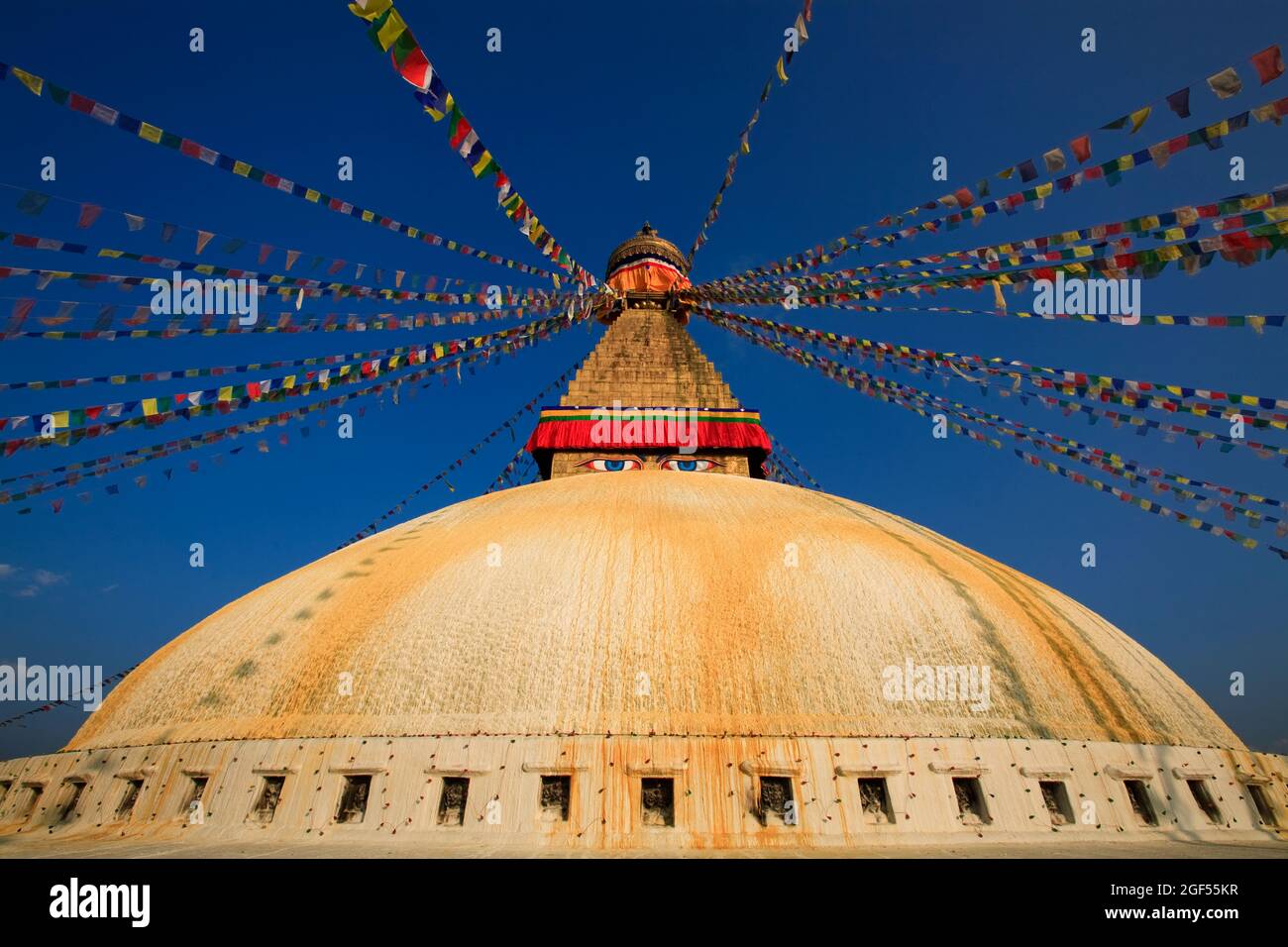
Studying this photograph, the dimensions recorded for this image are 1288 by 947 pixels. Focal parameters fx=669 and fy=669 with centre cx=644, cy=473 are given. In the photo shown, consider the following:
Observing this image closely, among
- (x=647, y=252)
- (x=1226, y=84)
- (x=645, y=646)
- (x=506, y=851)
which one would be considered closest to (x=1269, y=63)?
(x=1226, y=84)

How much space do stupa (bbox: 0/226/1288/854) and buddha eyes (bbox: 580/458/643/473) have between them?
16.3 ft

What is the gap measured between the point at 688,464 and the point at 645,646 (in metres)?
7.46

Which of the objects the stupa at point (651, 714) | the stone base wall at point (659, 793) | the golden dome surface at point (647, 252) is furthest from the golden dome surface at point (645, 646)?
the golden dome surface at point (647, 252)

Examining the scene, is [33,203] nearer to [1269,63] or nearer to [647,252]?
[1269,63]

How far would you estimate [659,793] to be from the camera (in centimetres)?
456

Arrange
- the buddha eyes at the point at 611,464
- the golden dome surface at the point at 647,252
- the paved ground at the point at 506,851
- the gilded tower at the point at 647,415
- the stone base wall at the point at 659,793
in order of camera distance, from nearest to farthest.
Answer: the paved ground at the point at 506,851
the stone base wall at the point at 659,793
the buddha eyes at the point at 611,464
the gilded tower at the point at 647,415
the golden dome surface at the point at 647,252

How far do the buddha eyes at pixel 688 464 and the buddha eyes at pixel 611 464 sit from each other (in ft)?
1.68

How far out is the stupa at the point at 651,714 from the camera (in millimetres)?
4551

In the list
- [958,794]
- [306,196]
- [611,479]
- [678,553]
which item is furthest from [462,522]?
[958,794]

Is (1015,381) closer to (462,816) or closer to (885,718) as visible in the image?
(885,718)

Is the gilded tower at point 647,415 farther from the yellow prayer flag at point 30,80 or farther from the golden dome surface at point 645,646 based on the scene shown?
the yellow prayer flag at point 30,80

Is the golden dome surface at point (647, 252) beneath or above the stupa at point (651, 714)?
above

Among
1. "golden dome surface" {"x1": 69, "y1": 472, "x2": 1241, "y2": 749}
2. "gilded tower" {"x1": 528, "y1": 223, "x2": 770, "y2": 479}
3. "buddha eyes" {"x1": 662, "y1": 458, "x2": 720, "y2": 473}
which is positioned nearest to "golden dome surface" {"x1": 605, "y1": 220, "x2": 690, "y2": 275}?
"gilded tower" {"x1": 528, "y1": 223, "x2": 770, "y2": 479}

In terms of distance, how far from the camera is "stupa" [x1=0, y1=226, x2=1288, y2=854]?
14.9ft
